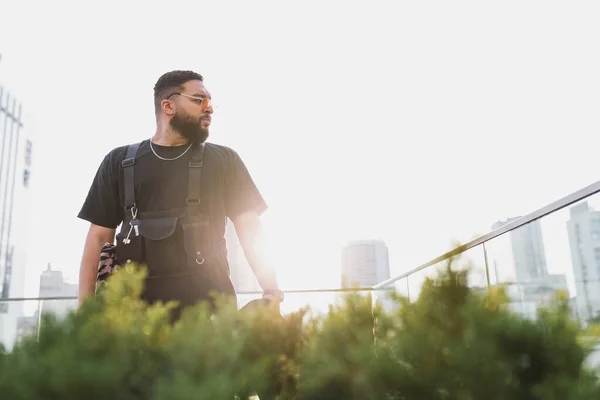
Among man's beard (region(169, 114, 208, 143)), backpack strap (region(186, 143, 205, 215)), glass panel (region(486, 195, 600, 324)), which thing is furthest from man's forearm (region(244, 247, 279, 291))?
glass panel (region(486, 195, 600, 324))

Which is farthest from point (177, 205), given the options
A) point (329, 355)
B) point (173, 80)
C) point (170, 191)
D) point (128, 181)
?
point (329, 355)

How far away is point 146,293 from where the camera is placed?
1743 millimetres

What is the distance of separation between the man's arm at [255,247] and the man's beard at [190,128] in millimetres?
336

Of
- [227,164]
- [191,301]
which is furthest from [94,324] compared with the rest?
[227,164]

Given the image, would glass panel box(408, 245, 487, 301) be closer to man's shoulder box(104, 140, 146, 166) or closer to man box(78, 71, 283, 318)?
man box(78, 71, 283, 318)

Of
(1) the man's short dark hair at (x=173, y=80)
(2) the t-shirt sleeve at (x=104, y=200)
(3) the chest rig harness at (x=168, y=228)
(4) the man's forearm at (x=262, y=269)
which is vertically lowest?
(4) the man's forearm at (x=262, y=269)

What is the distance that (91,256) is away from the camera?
1851 millimetres

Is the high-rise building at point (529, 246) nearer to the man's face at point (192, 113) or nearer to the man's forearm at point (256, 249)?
the man's forearm at point (256, 249)

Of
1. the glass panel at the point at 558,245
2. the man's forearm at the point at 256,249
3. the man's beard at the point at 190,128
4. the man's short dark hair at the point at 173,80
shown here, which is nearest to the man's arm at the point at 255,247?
the man's forearm at the point at 256,249

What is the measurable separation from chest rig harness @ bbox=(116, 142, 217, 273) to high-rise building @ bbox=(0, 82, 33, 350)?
75.5 m

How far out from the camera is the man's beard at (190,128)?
1946mm

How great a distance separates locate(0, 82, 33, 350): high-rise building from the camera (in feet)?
229

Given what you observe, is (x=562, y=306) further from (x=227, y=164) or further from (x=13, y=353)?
(x=227, y=164)

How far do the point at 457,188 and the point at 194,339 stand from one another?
5130 centimetres
